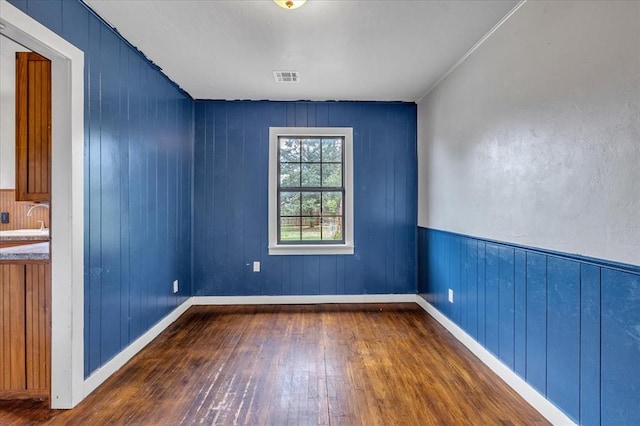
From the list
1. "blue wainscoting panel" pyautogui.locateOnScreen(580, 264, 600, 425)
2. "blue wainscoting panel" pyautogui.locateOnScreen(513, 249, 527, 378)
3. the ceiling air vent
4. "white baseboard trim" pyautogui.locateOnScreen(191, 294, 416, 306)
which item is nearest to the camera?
"blue wainscoting panel" pyautogui.locateOnScreen(580, 264, 600, 425)

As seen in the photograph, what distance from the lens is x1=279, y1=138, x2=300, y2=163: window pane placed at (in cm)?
410

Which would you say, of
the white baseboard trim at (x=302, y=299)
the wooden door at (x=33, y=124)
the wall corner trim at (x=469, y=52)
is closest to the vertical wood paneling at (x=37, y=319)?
the wooden door at (x=33, y=124)

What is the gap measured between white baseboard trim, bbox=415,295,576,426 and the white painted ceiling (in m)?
2.36

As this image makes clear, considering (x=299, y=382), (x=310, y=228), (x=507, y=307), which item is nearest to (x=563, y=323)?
(x=507, y=307)

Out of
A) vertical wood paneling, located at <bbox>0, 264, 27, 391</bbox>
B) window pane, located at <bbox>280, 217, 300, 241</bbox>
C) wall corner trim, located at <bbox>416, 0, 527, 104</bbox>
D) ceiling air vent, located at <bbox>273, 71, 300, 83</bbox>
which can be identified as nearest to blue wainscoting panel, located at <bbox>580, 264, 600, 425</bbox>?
wall corner trim, located at <bbox>416, 0, 527, 104</bbox>

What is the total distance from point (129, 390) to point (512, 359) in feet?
8.23

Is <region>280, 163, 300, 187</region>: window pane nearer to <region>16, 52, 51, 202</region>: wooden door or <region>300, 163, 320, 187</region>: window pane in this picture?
<region>300, 163, 320, 187</region>: window pane

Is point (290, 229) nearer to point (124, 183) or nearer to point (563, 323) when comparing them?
point (124, 183)

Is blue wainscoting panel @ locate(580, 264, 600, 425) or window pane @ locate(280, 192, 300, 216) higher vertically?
window pane @ locate(280, 192, 300, 216)

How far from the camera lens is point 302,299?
4035 mm

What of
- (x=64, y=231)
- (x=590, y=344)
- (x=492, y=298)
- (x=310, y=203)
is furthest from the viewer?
(x=310, y=203)

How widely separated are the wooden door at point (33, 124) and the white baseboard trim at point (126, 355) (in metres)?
1.19

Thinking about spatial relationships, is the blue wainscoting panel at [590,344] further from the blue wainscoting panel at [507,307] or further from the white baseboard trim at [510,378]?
the blue wainscoting panel at [507,307]

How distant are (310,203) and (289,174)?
444 millimetres
